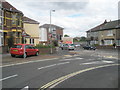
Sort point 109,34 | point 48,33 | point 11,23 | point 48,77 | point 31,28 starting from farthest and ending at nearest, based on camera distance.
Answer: point 48,33
point 109,34
point 31,28
point 11,23
point 48,77

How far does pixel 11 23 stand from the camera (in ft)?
87.9

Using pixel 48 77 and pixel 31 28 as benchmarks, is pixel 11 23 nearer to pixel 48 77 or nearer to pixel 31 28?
pixel 31 28

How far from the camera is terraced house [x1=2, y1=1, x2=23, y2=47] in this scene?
25.2 m

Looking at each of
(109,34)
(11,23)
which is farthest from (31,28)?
(109,34)

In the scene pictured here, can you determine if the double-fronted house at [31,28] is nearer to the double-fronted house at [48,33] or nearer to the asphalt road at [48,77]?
the double-fronted house at [48,33]

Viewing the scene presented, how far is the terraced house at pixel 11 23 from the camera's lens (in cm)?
2516

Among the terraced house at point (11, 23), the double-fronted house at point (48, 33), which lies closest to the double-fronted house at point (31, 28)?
the terraced house at point (11, 23)

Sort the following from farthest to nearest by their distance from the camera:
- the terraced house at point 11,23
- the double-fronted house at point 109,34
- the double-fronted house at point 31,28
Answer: the double-fronted house at point 109,34 → the double-fronted house at point 31,28 → the terraced house at point 11,23

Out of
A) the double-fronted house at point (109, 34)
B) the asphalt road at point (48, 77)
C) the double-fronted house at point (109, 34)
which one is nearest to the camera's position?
the asphalt road at point (48, 77)

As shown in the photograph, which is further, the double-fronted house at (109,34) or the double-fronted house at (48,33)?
the double-fronted house at (48,33)

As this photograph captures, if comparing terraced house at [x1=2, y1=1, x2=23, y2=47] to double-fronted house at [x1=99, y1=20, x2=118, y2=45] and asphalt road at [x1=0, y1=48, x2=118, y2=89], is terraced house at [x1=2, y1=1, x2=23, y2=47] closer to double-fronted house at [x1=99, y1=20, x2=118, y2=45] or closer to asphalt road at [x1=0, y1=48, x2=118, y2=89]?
asphalt road at [x1=0, y1=48, x2=118, y2=89]

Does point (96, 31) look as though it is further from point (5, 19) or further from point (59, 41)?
point (5, 19)

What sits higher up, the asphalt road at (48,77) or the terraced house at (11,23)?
the terraced house at (11,23)

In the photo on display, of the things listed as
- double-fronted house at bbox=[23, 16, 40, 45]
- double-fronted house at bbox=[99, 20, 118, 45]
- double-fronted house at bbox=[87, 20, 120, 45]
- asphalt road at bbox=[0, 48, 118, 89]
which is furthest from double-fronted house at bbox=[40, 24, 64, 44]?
asphalt road at bbox=[0, 48, 118, 89]
